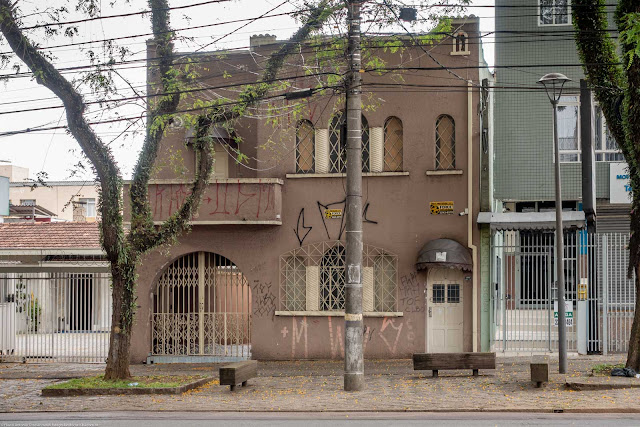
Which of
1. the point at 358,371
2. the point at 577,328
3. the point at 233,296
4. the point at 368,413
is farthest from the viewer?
the point at 233,296

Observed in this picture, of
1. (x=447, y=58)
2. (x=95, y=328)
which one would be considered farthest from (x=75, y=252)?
(x=447, y=58)

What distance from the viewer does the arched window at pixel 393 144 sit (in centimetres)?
2120

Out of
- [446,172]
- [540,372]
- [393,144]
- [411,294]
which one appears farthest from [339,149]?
[540,372]

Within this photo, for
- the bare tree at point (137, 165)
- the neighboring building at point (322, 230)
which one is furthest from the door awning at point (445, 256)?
the bare tree at point (137, 165)

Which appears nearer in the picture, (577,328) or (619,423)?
(619,423)

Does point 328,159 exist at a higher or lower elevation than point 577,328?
higher

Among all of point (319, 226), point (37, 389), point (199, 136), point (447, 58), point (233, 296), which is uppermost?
point (447, 58)

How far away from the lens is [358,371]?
15.4 m

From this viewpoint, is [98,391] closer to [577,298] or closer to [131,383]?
[131,383]

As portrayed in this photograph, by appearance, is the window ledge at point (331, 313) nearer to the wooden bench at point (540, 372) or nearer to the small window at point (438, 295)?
the small window at point (438, 295)

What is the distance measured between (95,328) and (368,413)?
10.5 meters

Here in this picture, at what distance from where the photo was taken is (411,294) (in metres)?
20.7

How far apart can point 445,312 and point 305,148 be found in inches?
201

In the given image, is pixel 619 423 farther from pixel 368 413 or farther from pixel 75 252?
pixel 75 252
